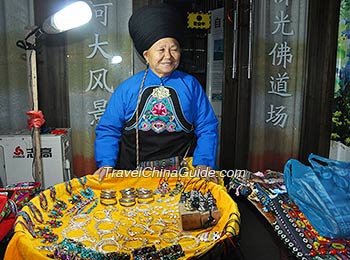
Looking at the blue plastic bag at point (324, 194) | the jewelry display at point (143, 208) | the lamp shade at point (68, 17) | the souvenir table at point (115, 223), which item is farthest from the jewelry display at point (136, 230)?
the lamp shade at point (68, 17)

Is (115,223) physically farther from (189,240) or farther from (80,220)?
(189,240)

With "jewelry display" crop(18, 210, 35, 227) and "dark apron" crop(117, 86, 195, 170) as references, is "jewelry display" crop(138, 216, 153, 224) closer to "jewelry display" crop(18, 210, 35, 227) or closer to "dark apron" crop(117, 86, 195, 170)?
"jewelry display" crop(18, 210, 35, 227)

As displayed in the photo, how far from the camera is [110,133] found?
Answer: 5.65 feet

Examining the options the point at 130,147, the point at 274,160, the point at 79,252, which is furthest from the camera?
the point at 274,160

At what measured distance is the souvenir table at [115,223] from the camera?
0.96m

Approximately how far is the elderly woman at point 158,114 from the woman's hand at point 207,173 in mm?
60

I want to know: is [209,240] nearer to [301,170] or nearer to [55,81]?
[301,170]

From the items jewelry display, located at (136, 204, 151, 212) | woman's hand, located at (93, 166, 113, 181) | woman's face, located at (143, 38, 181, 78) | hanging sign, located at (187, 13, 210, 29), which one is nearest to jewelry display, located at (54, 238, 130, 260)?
jewelry display, located at (136, 204, 151, 212)

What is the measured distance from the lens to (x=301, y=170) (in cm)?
144

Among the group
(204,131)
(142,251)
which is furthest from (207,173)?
(142,251)

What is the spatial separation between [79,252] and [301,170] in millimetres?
913

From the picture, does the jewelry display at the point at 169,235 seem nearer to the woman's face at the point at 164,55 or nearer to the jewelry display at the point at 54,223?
the jewelry display at the point at 54,223

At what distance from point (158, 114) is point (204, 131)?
24 cm

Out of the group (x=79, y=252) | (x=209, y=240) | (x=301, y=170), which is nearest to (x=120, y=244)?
(x=79, y=252)
